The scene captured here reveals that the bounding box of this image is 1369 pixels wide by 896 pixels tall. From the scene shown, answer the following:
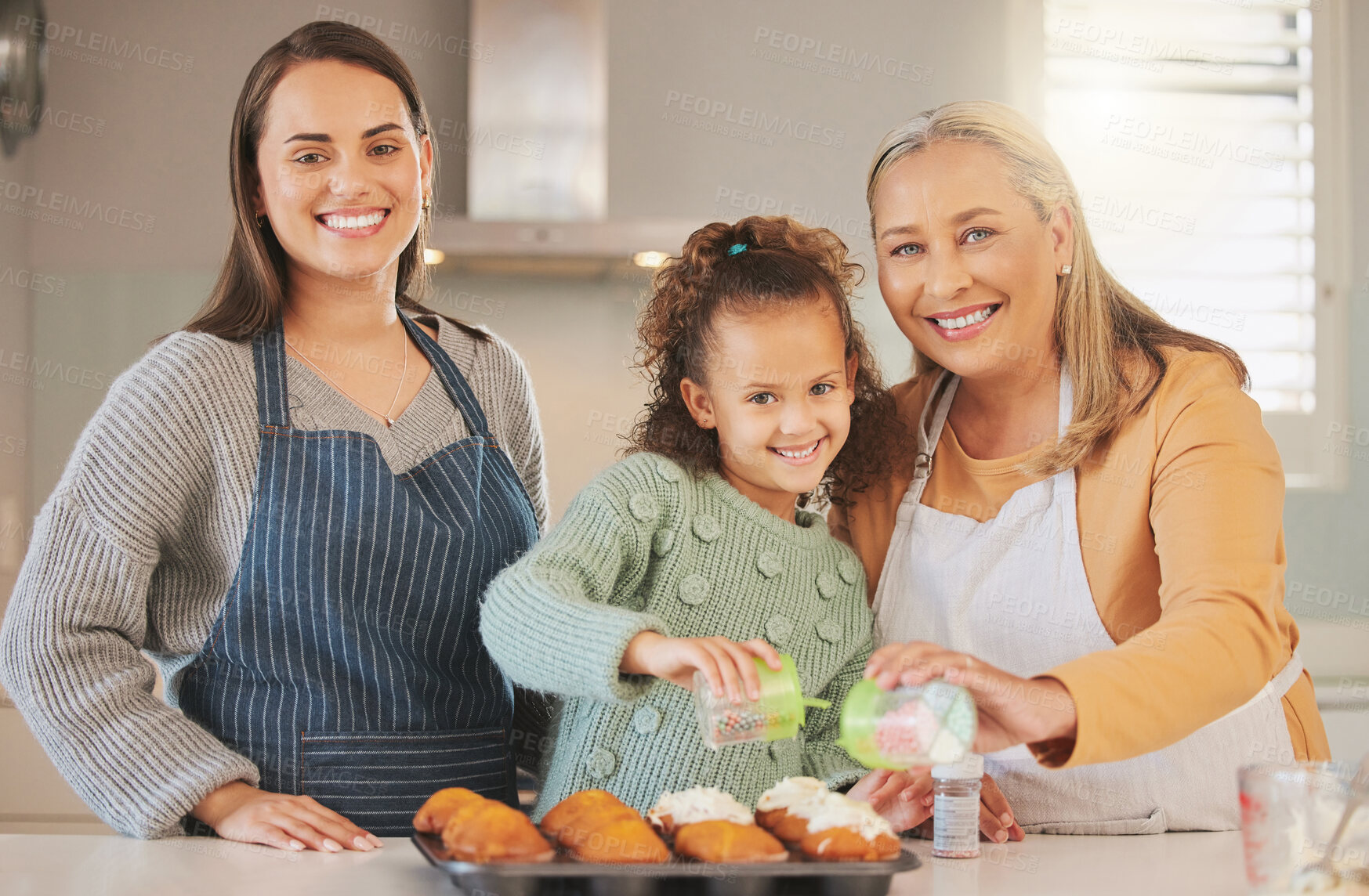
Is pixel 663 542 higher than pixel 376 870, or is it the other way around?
pixel 663 542

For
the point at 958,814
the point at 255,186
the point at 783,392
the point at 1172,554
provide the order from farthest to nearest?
the point at 255,186, the point at 783,392, the point at 1172,554, the point at 958,814

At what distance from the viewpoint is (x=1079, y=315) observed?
1.32 meters

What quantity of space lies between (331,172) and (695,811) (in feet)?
2.64

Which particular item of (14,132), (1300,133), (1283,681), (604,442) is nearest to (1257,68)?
(1300,133)

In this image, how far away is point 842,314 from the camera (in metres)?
1.31

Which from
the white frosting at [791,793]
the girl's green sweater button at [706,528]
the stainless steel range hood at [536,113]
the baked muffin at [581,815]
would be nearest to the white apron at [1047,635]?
the girl's green sweater button at [706,528]

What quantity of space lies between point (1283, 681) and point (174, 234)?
7.86 ft

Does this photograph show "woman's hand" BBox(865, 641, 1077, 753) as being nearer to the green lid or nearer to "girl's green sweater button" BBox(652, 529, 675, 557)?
the green lid

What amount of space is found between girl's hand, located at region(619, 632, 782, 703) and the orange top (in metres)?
0.26

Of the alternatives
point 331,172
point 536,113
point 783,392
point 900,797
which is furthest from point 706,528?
point 536,113

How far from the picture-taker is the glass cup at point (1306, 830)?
75 cm

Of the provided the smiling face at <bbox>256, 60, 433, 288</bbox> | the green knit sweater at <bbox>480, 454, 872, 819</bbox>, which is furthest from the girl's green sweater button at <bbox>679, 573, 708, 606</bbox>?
the smiling face at <bbox>256, 60, 433, 288</bbox>

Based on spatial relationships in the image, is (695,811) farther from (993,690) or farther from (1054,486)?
(1054,486)

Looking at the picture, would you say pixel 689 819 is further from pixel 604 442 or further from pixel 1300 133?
pixel 1300 133
